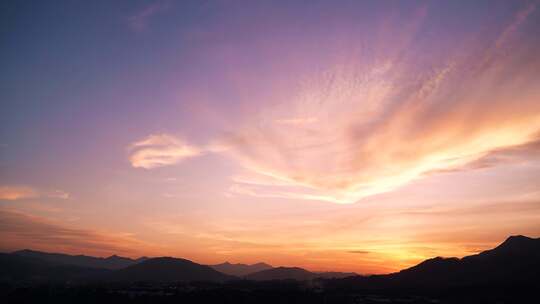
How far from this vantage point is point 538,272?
6727 inches

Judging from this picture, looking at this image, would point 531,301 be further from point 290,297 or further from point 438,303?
point 290,297

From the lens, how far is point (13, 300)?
5896 inches

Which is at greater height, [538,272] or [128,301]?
[538,272]

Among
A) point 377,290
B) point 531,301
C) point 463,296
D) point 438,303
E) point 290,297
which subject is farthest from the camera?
point 377,290

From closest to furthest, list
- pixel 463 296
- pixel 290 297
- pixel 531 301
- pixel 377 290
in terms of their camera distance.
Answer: pixel 531 301 < pixel 463 296 < pixel 290 297 < pixel 377 290

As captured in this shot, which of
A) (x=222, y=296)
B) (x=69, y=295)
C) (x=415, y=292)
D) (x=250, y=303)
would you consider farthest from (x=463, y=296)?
(x=69, y=295)

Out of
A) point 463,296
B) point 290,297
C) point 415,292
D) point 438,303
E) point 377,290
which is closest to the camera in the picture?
point 438,303

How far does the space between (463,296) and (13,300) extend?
17862 cm

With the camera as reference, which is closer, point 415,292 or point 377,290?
point 415,292

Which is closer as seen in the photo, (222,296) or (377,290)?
(222,296)

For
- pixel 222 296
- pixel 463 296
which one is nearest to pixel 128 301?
pixel 222 296

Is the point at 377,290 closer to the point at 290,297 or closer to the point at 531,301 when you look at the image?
the point at 290,297

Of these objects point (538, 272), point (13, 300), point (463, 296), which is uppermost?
point (538, 272)

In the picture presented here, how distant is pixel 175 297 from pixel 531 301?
133843 mm
